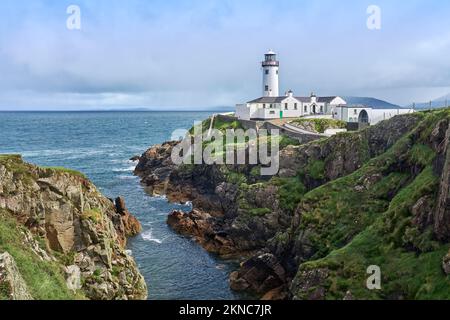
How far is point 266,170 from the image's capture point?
66.9 meters

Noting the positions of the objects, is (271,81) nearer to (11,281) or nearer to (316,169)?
(316,169)

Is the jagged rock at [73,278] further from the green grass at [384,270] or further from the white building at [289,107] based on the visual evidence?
the white building at [289,107]

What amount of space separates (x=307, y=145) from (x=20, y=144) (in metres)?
134

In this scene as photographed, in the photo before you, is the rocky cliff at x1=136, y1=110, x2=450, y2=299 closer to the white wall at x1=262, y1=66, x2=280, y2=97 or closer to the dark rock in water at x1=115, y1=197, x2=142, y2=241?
the dark rock in water at x1=115, y1=197, x2=142, y2=241

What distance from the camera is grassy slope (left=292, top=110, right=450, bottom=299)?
2920 centimetres

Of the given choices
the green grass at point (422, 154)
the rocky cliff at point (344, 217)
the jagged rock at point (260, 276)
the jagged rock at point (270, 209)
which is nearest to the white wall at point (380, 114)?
the rocky cliff at point (344, 217)

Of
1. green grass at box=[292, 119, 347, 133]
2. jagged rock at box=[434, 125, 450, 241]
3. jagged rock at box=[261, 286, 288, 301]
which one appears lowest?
jagged rock at box=[261, 286, 288, 301]

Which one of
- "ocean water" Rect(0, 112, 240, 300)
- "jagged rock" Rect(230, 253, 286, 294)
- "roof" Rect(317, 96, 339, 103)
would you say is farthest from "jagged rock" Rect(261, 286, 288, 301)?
"roof" Rect(317, 96, 339, 103)

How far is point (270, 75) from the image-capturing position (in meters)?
122

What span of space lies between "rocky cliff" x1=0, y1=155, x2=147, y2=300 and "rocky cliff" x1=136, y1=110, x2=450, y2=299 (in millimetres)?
12562

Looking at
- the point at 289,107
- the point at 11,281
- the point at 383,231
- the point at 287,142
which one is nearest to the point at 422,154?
the point at 383,231

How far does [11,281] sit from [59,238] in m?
11.9

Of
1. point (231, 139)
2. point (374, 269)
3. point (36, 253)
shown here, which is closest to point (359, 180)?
point (374, 269)
